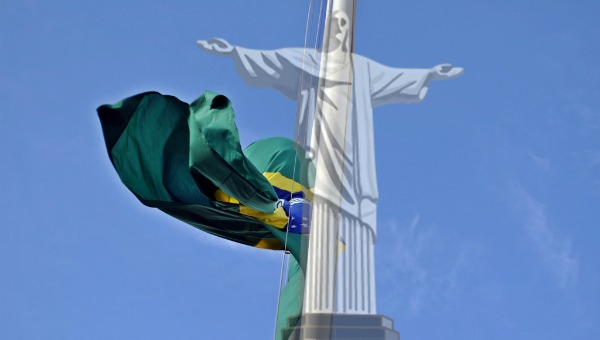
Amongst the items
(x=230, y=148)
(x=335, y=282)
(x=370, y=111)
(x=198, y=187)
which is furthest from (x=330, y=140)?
(x=370, y=111)

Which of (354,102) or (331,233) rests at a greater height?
(354,102)

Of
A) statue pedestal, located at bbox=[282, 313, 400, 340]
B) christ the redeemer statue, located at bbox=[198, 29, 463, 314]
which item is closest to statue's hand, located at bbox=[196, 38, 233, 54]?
christ the redeemer statue, located at bbox=[198, 29, 463, 314]

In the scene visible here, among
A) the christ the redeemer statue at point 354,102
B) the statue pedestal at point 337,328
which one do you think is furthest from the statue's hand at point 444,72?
the statue pedestal at point 337,328

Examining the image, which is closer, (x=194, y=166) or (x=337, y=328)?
(x=337, y=328)

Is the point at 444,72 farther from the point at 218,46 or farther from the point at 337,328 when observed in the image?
the point at 337,328

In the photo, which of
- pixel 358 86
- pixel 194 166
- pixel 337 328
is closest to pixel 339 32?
pixel 194 166

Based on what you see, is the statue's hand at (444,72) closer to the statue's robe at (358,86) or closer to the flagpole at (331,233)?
the statue's robe at (358,86)

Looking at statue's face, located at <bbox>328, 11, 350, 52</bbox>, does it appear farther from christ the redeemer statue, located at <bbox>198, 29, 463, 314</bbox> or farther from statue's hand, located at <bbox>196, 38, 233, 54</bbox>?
statue's hand, located at <bbox>196, 38, 233, 54</bbox>

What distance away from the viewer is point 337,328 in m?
3.21

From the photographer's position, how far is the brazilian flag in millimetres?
5574

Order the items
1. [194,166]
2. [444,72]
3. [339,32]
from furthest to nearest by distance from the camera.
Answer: [444,72]
[194,166]
[339,32]

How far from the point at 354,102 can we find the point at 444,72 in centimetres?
179

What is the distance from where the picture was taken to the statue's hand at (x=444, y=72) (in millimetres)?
7648

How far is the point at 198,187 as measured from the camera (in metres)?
5.95
